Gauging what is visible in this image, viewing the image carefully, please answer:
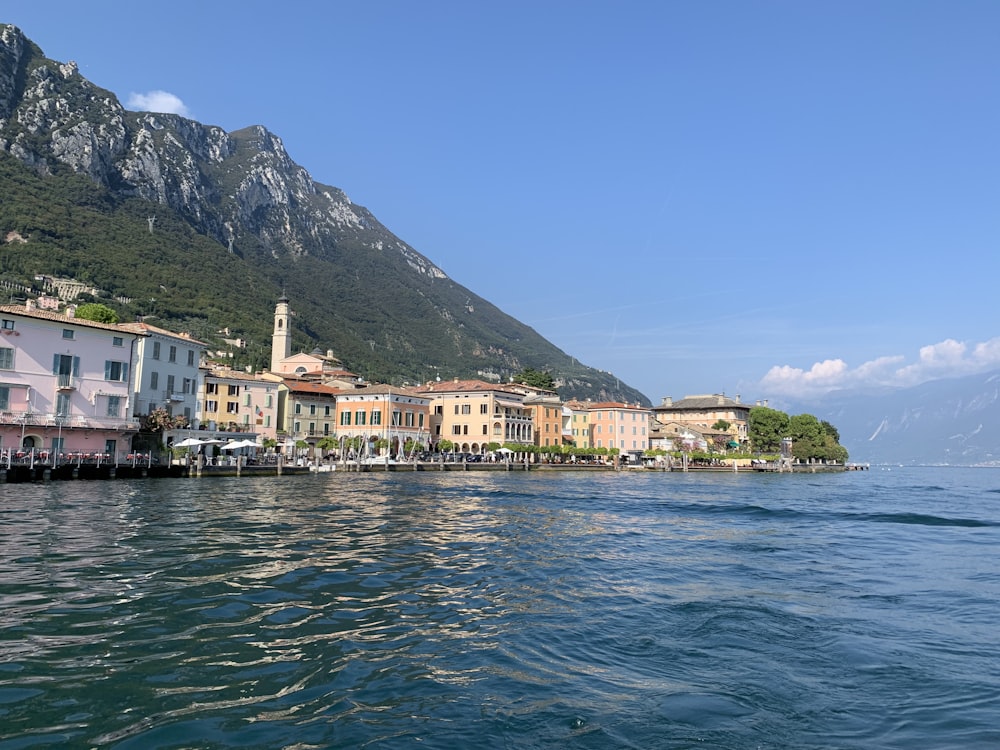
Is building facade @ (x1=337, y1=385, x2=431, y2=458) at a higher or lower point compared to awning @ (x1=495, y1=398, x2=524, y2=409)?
lower

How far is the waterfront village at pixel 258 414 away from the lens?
1670 inches

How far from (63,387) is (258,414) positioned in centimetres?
2641

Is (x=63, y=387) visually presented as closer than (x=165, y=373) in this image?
Yes

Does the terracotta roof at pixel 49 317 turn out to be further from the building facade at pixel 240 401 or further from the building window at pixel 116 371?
the building facade at pixel 240 401

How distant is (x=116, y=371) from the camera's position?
4638 centimetres

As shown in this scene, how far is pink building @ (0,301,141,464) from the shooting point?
41.1 metres

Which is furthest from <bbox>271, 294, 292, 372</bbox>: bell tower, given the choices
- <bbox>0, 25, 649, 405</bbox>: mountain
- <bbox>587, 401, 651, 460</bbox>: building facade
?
<bbox>587, 401, 651, 460</bbox>: building facade

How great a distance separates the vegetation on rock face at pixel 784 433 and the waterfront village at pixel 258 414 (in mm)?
5919

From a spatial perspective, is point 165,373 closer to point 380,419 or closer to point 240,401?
point 240,401

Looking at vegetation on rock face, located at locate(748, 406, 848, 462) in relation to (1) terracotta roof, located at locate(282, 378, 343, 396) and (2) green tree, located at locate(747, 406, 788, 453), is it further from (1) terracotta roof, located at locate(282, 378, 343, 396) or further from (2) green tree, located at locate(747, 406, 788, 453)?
(1) terracotta roof, located at locate(282, 378, 343, 396)

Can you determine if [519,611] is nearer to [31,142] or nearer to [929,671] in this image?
[929,671]

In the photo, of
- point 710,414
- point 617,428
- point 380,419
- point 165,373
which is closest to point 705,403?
point 710,414

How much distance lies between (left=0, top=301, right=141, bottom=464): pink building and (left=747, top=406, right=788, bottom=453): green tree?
100 meters

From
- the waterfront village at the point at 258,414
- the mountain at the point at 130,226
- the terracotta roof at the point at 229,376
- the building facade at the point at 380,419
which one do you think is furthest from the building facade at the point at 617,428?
the mountain at the point at 130,226
